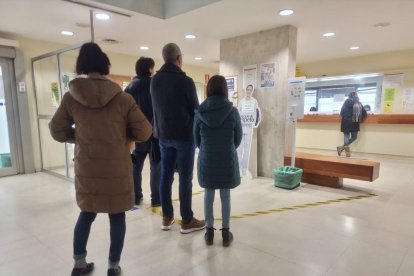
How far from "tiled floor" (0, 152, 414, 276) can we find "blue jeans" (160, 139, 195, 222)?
0.94 feet

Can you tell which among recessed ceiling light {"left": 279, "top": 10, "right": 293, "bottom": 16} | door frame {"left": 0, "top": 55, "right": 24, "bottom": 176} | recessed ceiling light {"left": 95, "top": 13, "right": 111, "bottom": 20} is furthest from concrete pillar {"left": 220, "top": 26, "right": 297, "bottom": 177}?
door frame {"left": 0, "top": 55, "right": 24, "bottom": 176}

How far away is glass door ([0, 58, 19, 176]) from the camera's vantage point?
4406 mm

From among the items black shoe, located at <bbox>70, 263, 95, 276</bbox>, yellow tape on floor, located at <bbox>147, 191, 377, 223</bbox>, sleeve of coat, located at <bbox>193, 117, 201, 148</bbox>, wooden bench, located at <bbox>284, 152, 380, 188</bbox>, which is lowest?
yellow tape on floor, located at <bbox>147, 191, 377, 223</bbox>

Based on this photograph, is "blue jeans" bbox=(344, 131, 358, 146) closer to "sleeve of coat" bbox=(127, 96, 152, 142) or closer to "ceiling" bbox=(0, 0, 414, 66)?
"ceiling" bbox=(0, 0, 414, 66)

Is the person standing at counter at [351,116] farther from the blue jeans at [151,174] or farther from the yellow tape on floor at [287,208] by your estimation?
the blue jeans at [151,174]

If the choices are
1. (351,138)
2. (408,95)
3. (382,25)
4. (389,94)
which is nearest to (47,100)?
(382,25)

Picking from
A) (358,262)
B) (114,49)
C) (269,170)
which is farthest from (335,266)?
(114,49)

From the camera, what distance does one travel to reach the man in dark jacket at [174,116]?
209 cm

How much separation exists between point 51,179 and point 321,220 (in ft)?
13.0

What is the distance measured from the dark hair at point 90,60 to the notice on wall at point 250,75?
125 inches

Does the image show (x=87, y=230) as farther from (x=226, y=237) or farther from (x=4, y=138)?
(x=4, y=138)

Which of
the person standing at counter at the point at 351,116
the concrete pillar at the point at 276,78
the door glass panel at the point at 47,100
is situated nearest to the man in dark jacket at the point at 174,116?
the concrete pillar at the point at 276,78

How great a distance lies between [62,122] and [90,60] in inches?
14.5

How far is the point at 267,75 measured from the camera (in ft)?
13.7
